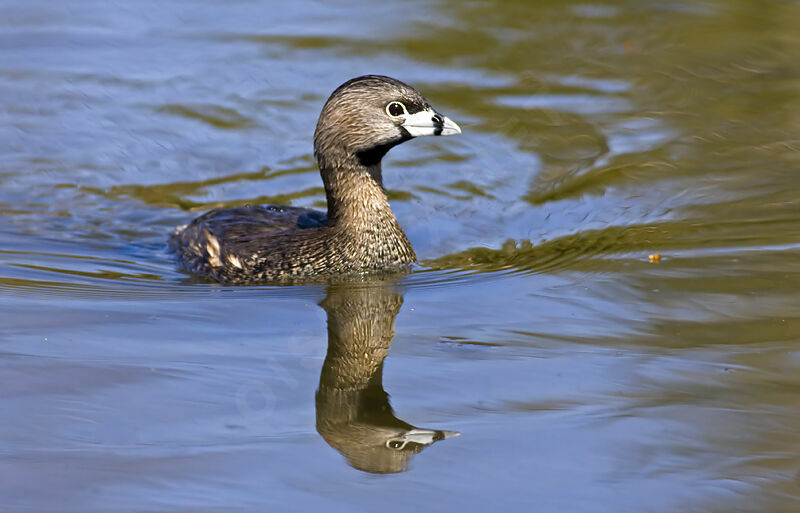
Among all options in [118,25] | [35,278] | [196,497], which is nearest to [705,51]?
[118,25]

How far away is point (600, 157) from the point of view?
34.2 ft

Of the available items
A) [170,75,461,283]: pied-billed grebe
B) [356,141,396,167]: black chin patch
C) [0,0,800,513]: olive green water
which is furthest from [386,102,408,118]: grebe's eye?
[0,0,800,513]: olive green water

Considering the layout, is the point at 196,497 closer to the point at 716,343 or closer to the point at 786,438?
the point at 786,438

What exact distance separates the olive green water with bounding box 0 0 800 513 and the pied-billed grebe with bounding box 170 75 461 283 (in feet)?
1.04

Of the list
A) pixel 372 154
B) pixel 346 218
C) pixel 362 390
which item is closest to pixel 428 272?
pixel 346 218

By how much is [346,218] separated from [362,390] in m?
2.53

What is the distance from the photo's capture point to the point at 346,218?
838 cm

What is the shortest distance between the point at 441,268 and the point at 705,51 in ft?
19.3

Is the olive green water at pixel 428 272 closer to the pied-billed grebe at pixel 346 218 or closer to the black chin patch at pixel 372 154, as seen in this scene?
the pied-billed grebe at pixel 346 218

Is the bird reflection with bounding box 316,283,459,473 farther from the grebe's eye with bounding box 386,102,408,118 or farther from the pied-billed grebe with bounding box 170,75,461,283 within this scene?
the grebe's eye with bounding box 386,102,408,118

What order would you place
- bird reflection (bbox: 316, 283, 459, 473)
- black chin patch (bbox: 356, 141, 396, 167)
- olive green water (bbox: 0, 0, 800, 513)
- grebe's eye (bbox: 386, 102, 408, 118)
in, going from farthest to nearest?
black chin patch (bbox: 356, 141, 396, 167), grebe's eye (bbox: 386, 102, 408, 118), bird reflection (bbox: 316, 283, 459, 473), olive green water (bbox: 0, 0, 800, 513)

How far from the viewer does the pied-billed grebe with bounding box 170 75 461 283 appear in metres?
8.07

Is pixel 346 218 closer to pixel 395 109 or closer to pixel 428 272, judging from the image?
pixel 428 272

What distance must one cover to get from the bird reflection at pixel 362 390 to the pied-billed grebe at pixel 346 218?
45 cm
